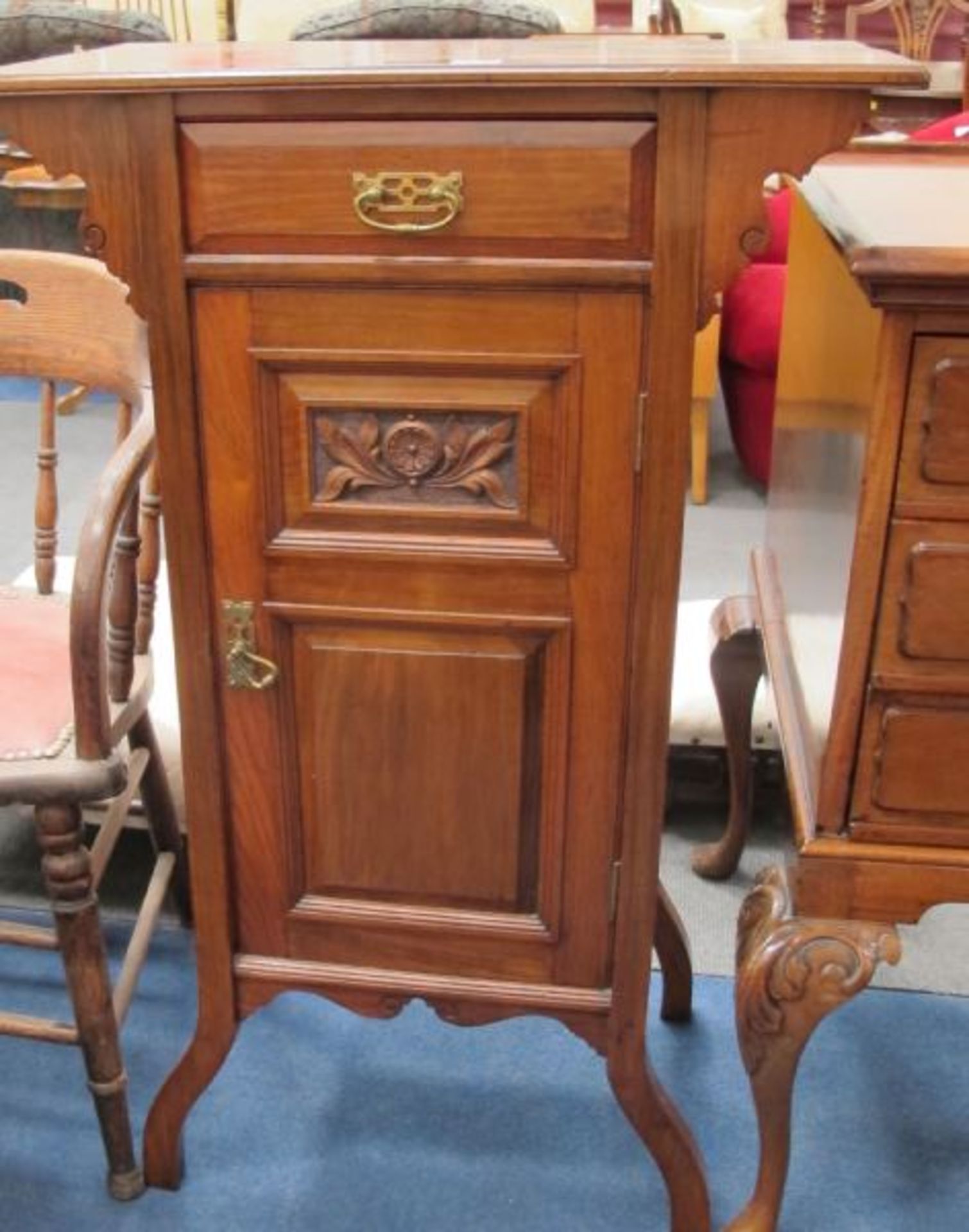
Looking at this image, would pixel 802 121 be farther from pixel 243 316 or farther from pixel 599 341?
pixel 243 316

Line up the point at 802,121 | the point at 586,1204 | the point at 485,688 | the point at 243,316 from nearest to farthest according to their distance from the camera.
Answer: the point at 802,121 < the point at 243,316 < the point at 485,688 < the point at 586,1204

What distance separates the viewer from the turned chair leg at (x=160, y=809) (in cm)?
171

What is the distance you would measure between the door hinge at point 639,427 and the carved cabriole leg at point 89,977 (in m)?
0.68

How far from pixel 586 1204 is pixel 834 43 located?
119cm

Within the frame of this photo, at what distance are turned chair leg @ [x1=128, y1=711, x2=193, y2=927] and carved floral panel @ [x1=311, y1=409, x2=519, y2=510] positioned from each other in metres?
0.68

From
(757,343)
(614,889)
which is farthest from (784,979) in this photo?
(757,343)

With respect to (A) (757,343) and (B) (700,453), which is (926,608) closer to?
(A) (757,343)

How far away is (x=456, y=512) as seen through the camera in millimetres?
1111

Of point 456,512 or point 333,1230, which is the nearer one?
point 456,512

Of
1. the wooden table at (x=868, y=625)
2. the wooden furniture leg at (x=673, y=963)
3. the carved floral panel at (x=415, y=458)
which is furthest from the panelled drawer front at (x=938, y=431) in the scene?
the wooden furniture leg at (x=673, y=963)

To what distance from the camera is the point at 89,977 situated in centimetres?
141

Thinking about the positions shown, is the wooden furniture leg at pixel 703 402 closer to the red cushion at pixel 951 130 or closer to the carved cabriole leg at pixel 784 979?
the red cushion at pixel 951 130

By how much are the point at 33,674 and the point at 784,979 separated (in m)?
0.88

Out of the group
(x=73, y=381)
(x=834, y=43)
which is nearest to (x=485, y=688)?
(x=834, y=43)
